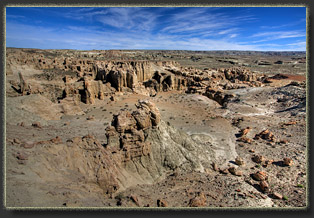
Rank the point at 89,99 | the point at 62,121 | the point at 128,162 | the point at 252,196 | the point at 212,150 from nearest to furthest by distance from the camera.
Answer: the point at 252,196, the point at 128,162, the point at 212,150, the point at 62,121, the point at 89,99

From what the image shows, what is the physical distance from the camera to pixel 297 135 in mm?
17719

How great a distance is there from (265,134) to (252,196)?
413 inches

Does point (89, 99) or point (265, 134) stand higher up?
point (89, 99)

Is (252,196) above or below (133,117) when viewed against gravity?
below

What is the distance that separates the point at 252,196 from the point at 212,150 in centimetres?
583

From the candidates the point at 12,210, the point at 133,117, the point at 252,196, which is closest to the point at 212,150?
the point at 252,196

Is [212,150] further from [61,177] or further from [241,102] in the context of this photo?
[241,102]

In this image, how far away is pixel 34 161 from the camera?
24.4 feet

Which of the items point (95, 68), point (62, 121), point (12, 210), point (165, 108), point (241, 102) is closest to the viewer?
point (12, 210)

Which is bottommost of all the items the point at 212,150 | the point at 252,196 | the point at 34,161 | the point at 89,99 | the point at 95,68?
the point at 252,196

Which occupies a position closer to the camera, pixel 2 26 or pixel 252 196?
pixel 2 26

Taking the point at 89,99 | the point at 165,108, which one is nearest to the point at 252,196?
the point at 165,108

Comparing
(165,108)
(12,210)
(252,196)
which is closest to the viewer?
(12,210)

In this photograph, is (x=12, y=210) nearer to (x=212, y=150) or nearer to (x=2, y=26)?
(x=2, y=26)
